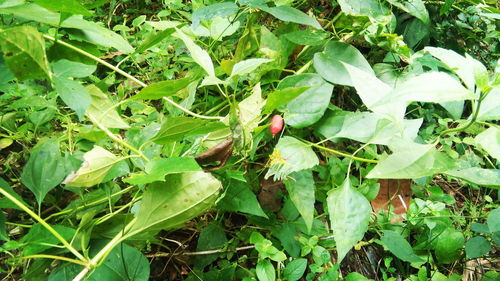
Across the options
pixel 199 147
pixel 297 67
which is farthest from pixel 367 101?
pixel 297 67

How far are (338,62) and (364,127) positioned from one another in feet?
0.63

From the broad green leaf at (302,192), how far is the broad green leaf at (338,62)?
24 centimetres

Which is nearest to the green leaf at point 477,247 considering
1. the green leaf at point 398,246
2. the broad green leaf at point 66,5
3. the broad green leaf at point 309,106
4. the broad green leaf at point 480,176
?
the green leaf at point 398,246

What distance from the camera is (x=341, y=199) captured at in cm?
79

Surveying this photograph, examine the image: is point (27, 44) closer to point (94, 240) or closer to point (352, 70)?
point (94, 240)

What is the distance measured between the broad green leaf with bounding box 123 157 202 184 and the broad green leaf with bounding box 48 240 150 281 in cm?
18

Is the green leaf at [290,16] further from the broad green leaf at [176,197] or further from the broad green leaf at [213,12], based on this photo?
the broad green leaf at [176,197]

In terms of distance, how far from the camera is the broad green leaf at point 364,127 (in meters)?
0.80

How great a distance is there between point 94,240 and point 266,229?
1.20 feet

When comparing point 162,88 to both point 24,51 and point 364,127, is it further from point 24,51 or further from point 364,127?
point 364,127

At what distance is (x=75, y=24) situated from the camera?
30.3 inches

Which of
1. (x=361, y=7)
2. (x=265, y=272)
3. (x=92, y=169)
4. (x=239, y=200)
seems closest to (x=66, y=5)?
(x=92, y=169)

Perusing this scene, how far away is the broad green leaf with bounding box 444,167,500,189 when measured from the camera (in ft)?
2.53

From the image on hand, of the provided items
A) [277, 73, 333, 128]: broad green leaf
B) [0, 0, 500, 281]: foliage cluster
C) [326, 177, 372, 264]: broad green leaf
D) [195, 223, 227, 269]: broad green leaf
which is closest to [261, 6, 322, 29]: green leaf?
[0, 0, 500, 281]: foliage cluster
